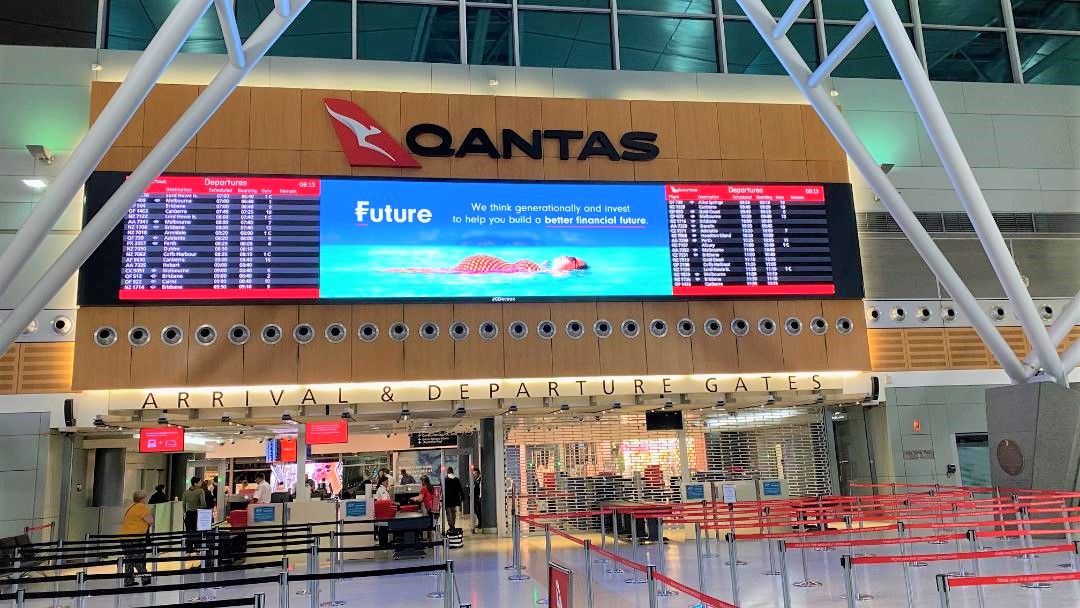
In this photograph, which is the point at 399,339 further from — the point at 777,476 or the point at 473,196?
the point at 777,476

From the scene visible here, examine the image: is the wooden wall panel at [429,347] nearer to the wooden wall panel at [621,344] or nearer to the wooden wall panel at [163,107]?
the wooden wall panel at [621,344]

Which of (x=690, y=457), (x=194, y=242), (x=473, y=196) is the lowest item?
(x=690, y=457)

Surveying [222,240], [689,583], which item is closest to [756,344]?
[689,583]

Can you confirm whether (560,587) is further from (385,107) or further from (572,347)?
(385,107)

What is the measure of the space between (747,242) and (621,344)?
317 cm

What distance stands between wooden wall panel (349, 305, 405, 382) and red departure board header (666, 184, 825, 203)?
231 inches

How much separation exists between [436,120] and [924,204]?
1064cm

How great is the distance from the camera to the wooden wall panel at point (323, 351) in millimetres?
14586

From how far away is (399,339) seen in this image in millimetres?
14914

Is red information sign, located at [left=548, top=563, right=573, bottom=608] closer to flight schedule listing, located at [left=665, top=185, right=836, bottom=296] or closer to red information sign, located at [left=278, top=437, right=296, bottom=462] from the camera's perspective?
flight schedule listing, located at [left=665, top=185, right=836, bottom=296]

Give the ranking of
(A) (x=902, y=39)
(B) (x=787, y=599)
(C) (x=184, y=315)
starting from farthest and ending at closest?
(C) (x=184, y=315), (A) (x=902, y=39), (B) (x=787, y=599)

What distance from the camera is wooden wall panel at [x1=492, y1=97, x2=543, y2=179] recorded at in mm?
15938

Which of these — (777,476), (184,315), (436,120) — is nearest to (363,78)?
(436,120)

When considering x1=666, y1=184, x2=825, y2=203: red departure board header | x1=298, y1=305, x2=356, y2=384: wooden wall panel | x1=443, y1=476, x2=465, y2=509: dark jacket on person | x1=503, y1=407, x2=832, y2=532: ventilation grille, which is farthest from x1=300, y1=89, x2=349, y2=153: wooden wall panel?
x1=443, y1=476, x2=465, y2=509: dark jacket on person
